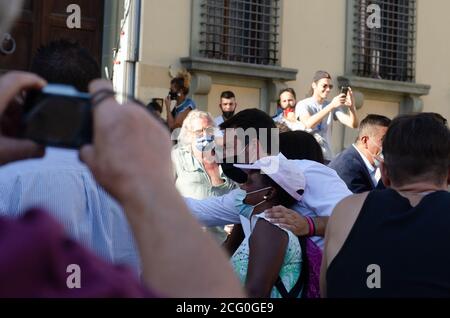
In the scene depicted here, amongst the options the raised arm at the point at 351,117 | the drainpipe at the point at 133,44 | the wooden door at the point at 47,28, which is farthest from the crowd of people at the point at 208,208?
the wooden door at the point at 47,28

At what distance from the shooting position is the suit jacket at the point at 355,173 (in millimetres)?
7184

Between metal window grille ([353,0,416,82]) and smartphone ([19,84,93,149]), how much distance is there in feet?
47.1

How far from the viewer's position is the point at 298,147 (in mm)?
5262

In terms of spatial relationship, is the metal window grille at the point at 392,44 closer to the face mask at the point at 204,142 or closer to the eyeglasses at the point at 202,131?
the eyeglasses at the point at 202,131

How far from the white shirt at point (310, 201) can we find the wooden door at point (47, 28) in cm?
731

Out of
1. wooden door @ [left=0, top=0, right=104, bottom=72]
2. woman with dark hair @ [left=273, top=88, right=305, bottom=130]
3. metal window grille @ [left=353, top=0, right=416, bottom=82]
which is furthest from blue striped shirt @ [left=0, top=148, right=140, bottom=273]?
metal window grille @ [left=353, top=0, right=416, bottom=82]

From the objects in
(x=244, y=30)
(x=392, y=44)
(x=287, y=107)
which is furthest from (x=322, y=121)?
(x=392, y=44)

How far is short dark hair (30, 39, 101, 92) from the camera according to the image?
10.8 feet

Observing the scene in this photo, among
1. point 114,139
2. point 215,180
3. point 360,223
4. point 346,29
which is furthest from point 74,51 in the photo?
point 346,29

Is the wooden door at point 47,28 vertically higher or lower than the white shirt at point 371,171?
higher

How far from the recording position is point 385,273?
3338 millimetres

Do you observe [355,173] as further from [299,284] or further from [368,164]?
[299,284]

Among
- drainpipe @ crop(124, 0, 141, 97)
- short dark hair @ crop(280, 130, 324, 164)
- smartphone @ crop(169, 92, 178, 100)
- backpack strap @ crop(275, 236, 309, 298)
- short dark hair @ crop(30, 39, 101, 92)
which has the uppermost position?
drainpipe @ crop(124, 0, 141, 97)

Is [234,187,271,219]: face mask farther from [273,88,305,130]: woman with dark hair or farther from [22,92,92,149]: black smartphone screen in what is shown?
[273,88,305,130]: woman with dark hair
